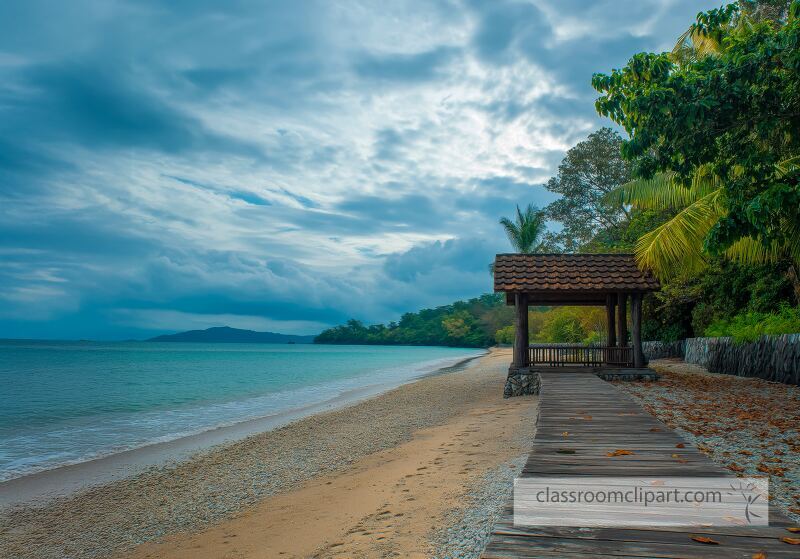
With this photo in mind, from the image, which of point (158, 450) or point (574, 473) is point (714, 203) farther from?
point (158, 450)

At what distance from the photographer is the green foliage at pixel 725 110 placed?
7.53 metres

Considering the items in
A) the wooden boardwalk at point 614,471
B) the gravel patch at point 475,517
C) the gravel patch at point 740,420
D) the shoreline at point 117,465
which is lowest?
the shoreline at point 117,465

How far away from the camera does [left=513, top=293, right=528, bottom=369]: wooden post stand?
14.1m

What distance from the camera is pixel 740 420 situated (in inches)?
325

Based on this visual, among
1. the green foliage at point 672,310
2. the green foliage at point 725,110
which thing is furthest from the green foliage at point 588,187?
the green foliage at point 725,110

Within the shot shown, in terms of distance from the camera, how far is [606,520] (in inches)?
119

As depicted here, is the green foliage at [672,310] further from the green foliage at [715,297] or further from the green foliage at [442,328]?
the green foliage at [442,328]

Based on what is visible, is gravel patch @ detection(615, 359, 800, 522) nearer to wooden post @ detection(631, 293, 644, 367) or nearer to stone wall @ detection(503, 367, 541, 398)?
wooden post @ detection(631, 293, 644, 367)

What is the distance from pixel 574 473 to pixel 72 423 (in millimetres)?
16130

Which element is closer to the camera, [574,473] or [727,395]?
[574,473]

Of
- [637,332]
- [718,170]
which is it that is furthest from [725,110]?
[637,332]

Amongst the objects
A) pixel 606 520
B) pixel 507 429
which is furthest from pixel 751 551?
pixel 507 429

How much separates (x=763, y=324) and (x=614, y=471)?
14472mm

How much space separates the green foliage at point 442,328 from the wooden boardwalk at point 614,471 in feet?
285
